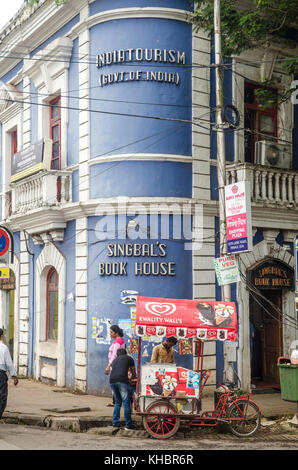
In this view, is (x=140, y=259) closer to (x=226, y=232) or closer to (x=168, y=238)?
(x=168, y=238)

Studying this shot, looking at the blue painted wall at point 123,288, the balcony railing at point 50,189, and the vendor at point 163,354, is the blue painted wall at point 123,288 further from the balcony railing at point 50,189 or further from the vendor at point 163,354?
the vendor at point 163,354

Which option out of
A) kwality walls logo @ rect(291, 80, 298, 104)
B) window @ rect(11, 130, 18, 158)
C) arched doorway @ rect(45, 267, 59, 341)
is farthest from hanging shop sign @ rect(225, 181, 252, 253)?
window @ rect(11, 130, 18, 158)

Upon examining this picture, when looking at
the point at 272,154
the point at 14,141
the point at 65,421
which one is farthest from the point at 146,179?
the point at 14,141

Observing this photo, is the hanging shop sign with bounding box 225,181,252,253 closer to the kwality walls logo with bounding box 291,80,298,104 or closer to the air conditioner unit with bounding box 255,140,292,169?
the air conditioner unit with bounding box 255,140,292,169

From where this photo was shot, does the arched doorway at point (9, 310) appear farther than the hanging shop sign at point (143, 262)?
Yes

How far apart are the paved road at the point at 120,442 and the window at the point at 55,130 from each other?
8532mm

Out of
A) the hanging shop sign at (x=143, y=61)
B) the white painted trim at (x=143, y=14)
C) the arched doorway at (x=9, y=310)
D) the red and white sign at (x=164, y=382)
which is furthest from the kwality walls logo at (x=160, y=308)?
the arched doorway at (x=9, y=310)

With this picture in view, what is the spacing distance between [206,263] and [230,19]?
5.90 metres

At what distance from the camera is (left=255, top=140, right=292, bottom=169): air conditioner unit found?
54.8ft

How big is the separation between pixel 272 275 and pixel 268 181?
243 cm

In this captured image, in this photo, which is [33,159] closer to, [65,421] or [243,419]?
[65,421]

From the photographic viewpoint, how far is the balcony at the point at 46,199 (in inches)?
661

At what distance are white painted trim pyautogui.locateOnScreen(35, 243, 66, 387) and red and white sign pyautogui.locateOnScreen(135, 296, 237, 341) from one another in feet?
20.5

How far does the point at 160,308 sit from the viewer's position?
1112cm
